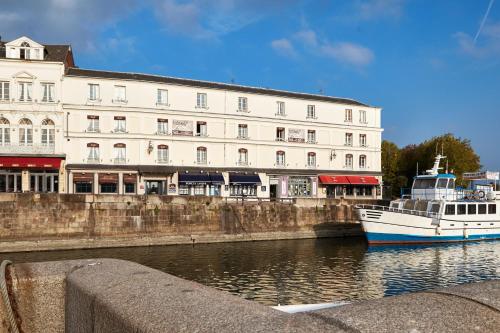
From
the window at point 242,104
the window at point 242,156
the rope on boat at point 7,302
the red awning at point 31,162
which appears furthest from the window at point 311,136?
the rope on boat at point 7,302

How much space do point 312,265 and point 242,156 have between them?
25462mm

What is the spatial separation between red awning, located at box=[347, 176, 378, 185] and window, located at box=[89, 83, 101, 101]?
97.8ft

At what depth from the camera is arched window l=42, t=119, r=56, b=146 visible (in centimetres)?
4303

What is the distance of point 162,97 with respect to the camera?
47438 mm

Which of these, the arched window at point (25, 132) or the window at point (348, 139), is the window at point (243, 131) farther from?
the arched window at point (25, 132)

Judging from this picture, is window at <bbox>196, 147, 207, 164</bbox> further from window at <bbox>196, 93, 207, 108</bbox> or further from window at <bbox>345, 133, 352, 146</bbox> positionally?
window at <bbox>345, 133, 352, 146</bbox>

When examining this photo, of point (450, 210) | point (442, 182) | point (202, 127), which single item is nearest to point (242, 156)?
point (202, 127)

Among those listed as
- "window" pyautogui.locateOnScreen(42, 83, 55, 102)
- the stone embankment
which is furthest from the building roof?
the stone embankment

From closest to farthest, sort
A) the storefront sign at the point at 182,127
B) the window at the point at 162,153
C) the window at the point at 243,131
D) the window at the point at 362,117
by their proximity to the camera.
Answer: the window at the point at 162,153, the storefront sign at the point at 182,127, the window at the point at 243,131, the window at the point at 362,117

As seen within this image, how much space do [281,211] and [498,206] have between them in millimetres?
19376

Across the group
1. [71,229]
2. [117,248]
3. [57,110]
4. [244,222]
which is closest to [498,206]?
[244,222]

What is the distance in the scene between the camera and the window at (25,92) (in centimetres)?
4250

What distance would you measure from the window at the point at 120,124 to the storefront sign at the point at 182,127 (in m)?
4.96

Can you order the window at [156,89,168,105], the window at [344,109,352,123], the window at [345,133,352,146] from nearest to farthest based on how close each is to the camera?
the window at [156,89,168,105]
the window at [345,133,352,146]
the window at [344,109,352,123]
